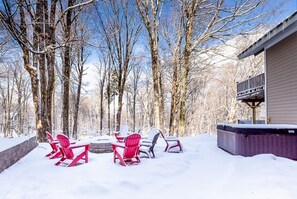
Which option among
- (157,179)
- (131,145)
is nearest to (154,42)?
(131,145)

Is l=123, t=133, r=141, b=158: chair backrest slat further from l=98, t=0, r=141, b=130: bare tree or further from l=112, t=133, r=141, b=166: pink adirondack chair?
l=98, t=0, r=141, b=130: bare tree

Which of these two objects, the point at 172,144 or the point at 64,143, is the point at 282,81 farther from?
the point at 64,143

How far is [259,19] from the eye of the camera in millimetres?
13719

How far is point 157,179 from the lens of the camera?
4891mm

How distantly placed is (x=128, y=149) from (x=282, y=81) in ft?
23.2

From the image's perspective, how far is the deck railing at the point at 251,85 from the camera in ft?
39.9

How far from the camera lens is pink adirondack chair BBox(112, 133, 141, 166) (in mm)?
6035

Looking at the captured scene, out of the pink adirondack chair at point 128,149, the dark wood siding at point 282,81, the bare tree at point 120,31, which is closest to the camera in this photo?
the pink adirondack chair at point 128,149

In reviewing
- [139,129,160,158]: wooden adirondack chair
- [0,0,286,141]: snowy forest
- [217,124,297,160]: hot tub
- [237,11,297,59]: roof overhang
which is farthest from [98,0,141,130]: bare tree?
[217,124,297,160]: hot tub

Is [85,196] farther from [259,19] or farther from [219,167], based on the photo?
[259,19]

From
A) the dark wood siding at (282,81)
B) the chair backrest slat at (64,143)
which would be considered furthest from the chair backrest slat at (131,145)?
the dark wood siding at (282,81)

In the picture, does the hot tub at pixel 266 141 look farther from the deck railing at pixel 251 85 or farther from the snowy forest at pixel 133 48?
the snowy forest at pixel 133 48

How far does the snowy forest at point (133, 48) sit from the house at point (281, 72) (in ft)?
11.9

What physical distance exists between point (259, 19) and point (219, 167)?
424 inches
